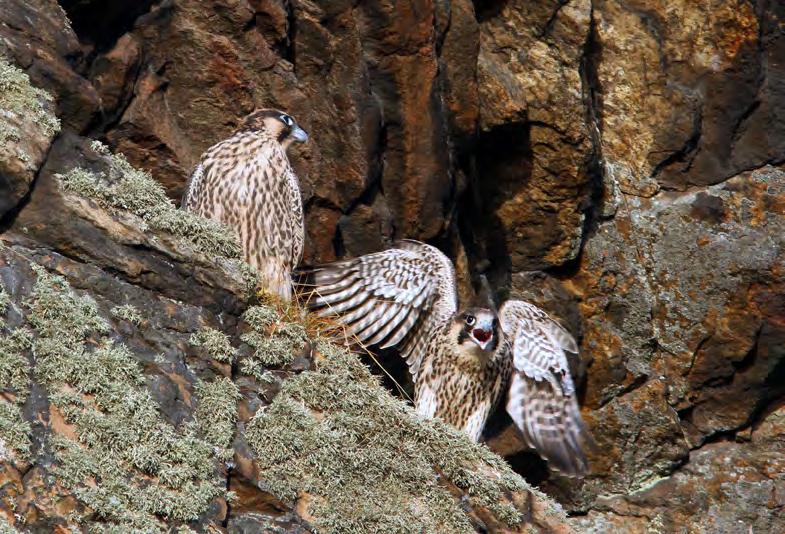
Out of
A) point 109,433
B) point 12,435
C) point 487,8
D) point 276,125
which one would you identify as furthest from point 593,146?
point 12,435

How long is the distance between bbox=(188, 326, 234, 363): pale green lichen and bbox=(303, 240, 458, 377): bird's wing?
6.16ft

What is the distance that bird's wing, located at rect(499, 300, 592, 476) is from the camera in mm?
7680

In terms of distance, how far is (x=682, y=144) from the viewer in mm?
8305

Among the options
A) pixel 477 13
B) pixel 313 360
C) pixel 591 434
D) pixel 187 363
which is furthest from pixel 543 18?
pixel 187 363

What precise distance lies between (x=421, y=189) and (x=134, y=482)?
3.30 metres

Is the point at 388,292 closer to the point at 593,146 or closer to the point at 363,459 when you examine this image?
the point at 593,146

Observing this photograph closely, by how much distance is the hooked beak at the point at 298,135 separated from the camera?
6.80 meters

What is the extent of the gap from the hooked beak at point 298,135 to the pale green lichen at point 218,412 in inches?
70.9

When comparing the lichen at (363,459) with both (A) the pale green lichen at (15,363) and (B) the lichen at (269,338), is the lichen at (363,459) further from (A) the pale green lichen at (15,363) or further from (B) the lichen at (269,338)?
(A) the pale green lichen at (15,363)

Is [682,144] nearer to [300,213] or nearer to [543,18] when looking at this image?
[543,18]

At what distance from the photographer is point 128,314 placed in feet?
17.2

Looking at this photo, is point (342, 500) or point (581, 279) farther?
point (581, 279)

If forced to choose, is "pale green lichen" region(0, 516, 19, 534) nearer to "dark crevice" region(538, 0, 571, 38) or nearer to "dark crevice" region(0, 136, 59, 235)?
"dark crevice" region(0, 136, 59, 235)

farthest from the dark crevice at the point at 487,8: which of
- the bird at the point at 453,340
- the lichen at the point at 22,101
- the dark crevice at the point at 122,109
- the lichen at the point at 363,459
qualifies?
the lichen at the point at 22,101
